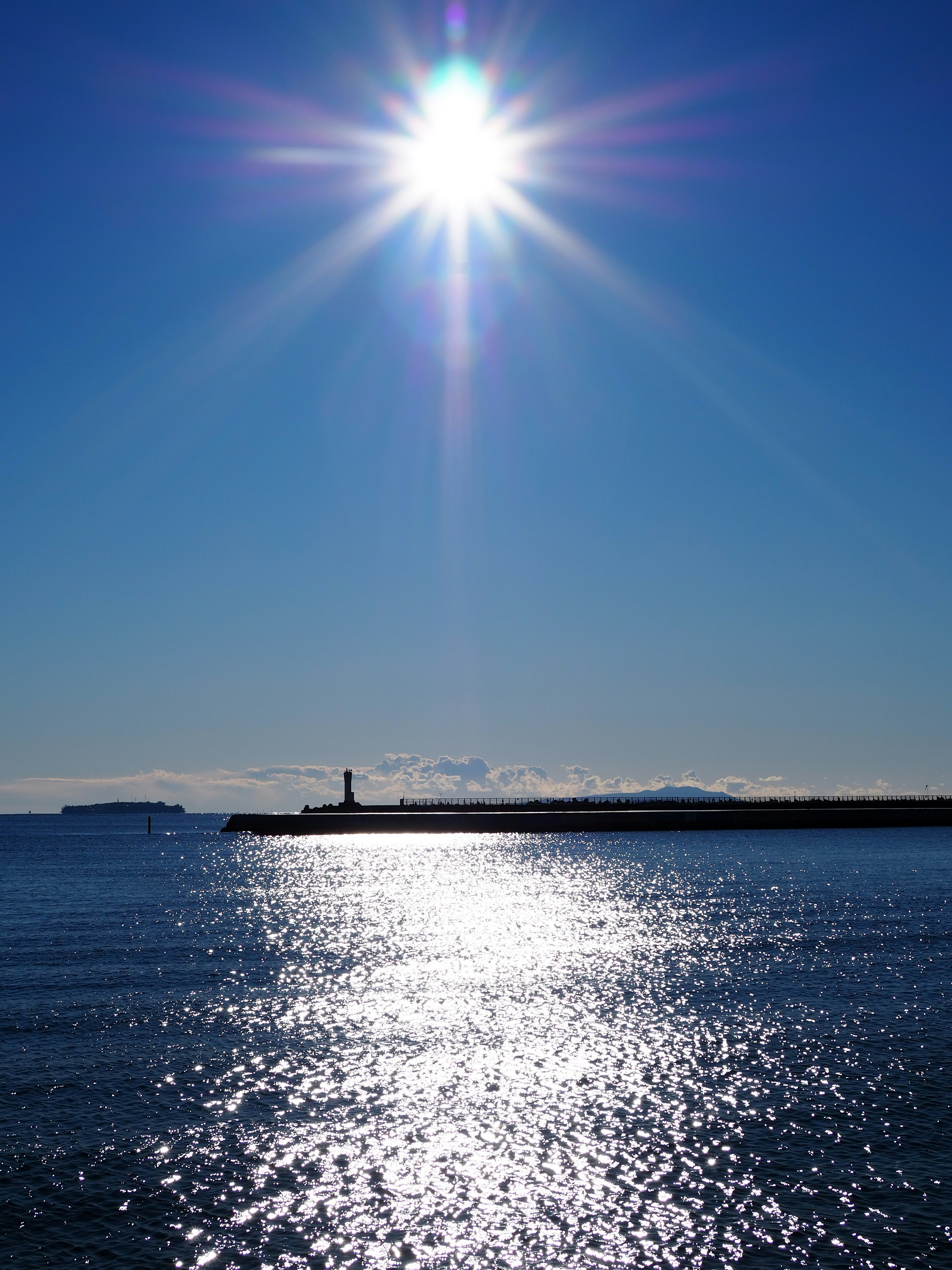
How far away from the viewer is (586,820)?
15438cm

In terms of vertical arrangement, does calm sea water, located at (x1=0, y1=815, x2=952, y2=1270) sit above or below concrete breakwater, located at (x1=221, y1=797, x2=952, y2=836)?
below

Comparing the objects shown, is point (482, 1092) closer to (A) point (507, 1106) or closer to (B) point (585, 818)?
(A) point (507, 1106)

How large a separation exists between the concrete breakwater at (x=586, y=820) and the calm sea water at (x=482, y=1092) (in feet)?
329

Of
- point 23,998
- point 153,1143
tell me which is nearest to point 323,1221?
point 153,1143

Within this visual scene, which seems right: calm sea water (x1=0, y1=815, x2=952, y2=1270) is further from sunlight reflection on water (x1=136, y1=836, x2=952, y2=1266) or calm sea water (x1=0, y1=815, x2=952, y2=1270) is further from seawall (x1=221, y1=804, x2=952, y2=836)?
seawall (x1=221, y1=804, x2=952, y2=836)

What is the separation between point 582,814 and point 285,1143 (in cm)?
13888

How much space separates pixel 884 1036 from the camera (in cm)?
2830

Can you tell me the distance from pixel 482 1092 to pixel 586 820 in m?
133

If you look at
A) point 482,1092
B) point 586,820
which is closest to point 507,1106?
point 482,1092

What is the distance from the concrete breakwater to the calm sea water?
329 feet

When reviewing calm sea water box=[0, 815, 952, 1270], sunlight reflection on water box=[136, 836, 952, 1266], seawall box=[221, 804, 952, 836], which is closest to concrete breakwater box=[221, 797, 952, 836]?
seawall box=[221, 804, 952, 836]

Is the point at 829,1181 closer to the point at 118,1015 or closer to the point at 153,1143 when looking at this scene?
the point at 153,1143

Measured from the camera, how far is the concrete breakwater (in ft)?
509

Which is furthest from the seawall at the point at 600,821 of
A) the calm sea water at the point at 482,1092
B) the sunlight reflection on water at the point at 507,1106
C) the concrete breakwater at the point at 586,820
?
the sunlight reflection on water at the point at 507,1106
